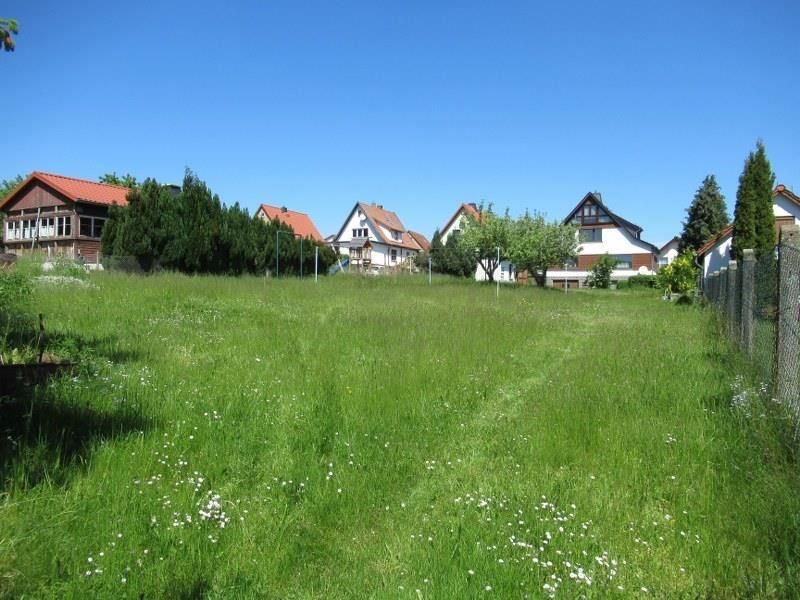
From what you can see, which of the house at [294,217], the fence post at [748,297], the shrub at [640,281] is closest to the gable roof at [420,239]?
the house at [294,217]

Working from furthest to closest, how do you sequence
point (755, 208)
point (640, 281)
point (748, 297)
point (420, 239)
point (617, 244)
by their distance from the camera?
1. point (420, 239)
2. point (617, 244)
3. point (640, 281)
4. point (755, 208)
5. point (748, 297)

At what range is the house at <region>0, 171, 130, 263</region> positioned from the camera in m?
35.4

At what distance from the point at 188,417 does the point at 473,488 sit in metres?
2.73

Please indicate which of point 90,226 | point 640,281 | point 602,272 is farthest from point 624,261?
point 90,226

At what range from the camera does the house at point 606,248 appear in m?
56.2

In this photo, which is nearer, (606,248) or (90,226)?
(90,226)

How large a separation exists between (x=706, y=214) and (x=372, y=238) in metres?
37.8

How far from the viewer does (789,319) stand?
4727 mm

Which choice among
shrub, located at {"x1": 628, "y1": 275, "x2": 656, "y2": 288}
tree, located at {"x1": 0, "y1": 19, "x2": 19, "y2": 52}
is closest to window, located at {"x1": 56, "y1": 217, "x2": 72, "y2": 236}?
tree, located at {"x1": 0, "y1": 19, "x2": 19, "y2": 52}

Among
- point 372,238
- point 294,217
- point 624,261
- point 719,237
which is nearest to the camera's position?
point 719,237

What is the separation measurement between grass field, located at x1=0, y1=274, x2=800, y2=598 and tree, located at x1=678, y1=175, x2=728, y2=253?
51.8 metres

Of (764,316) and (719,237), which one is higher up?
(719,237)

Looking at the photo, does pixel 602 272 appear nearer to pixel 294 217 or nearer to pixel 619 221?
pixel 619 221

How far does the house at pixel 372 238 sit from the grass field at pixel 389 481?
57.2 meters
